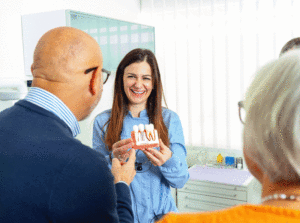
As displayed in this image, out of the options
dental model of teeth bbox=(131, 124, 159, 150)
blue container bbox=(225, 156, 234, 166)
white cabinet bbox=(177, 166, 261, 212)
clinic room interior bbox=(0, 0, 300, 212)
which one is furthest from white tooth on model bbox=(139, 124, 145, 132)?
blue container bbox=(225, 156, 234, 166)

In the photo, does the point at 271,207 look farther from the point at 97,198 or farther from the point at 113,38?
the point at 113,38

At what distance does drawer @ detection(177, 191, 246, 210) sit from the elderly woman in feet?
8.21

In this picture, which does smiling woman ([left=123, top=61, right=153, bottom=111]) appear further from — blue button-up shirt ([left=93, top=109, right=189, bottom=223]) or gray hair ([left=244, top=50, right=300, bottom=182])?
gray hair ([left=244, top=50, right=300, bottom=182])

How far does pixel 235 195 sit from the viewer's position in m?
2.95

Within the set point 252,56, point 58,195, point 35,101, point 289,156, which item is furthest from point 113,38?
point 289,156

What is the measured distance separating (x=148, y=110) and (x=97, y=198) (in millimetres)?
1138

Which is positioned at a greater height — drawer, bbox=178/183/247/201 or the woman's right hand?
the woman's right hand

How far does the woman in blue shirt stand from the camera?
1688 mm

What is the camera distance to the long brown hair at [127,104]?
5.98 ft

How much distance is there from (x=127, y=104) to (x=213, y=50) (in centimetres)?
196

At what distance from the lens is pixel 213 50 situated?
11.6 ft

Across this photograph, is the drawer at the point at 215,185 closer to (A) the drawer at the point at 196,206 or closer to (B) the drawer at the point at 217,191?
(B) the drawer at the point at 217,191

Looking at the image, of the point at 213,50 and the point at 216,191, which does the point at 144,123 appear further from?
the point at 213,50

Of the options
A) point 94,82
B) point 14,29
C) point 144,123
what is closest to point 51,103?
point 94,82
